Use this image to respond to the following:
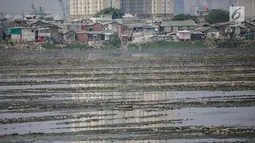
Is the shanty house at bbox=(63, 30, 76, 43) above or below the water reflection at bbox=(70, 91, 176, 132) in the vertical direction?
above

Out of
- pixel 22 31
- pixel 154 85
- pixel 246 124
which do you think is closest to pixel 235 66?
pixel 154 85

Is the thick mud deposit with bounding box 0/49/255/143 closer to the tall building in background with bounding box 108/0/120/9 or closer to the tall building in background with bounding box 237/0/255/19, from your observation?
the tall building in background with bounding box 237/0/255/19

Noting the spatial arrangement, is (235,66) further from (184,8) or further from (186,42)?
(184,8)

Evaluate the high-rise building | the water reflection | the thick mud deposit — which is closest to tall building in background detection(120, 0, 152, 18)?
the high-rise building

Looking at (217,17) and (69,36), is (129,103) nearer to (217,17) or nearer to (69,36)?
(69,36)

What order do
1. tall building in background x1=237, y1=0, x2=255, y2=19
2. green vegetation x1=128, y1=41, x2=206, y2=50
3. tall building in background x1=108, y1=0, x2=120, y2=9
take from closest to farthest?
green vegetation x1=128, y1=41, x2=206, y2=50
tall building in background x1=237, y1=0, x2=255, y2=19
tall building in background x1=108, y1=0, x2=120, y2=9
